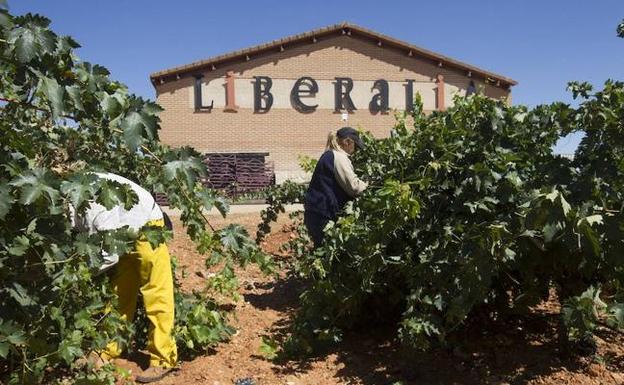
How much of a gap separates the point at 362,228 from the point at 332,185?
880 millimetres

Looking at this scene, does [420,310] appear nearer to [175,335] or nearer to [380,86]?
[175,335]

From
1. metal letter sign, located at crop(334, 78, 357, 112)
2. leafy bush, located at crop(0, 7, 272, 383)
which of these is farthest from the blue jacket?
metal letter sign, located at crop(334, 78, 357, 112)

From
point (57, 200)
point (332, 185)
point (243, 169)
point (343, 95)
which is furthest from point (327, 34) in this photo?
point (57, 200)

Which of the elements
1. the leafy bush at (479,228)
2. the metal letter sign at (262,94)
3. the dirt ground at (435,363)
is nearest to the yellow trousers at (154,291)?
the dirt ground at (435,363)

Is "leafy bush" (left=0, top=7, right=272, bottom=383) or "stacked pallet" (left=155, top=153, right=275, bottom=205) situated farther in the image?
"stacked pallet" (left=155, top=153, right=275, bottom=205)

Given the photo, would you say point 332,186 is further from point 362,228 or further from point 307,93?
point 307,93

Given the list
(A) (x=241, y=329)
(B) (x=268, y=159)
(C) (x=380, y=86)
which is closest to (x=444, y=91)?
(C) (x=380, y=86)

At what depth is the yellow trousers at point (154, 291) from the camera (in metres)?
3.59

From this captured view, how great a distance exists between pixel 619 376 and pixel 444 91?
72.6 feet

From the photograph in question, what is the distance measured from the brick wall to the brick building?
4 centimetres

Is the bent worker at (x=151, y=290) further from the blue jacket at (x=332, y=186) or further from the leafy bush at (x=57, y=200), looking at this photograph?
the blue jacket at (x=332, y=186)

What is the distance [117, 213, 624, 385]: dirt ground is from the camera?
3393 millimetres

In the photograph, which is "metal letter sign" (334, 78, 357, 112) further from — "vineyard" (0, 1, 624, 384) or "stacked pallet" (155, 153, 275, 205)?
"vineyard" (0, 1, 624, 384)

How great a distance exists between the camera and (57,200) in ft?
7.05
